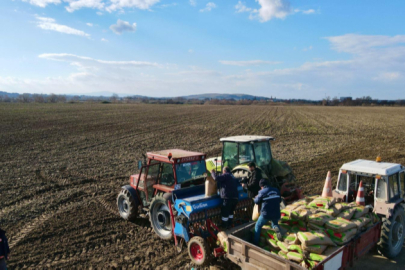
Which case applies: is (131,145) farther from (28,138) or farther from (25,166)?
(28,138)

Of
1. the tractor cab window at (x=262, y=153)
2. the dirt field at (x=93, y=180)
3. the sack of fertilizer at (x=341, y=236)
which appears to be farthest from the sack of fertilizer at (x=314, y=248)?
the tractor cab window at (x=262, y=153)

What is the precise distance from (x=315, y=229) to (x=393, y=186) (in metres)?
2.64

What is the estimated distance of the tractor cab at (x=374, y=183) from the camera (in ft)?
20.2

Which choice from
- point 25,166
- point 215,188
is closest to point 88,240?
point 215,188

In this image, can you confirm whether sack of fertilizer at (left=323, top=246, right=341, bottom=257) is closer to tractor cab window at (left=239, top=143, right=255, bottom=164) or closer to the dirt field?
the dirt field

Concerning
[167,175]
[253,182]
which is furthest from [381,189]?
[167,175]

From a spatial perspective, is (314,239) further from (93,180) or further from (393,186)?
(93,180)

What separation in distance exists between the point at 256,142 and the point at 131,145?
12.0m

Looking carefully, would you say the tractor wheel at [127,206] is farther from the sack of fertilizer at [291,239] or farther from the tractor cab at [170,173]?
the sack of fertilizer at [291,239]

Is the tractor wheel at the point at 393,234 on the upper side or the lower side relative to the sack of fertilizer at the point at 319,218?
lower

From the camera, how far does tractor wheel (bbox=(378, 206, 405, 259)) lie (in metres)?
5.92

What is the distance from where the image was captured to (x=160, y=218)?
7160mm

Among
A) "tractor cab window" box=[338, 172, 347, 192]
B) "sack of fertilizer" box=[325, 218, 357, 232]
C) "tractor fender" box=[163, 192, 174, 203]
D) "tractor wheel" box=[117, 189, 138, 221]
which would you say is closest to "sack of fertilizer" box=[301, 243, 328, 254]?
"sack of fertilizer" box=[325, 218, 357, 232]

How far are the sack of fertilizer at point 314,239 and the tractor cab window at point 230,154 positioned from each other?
13.7 ft
